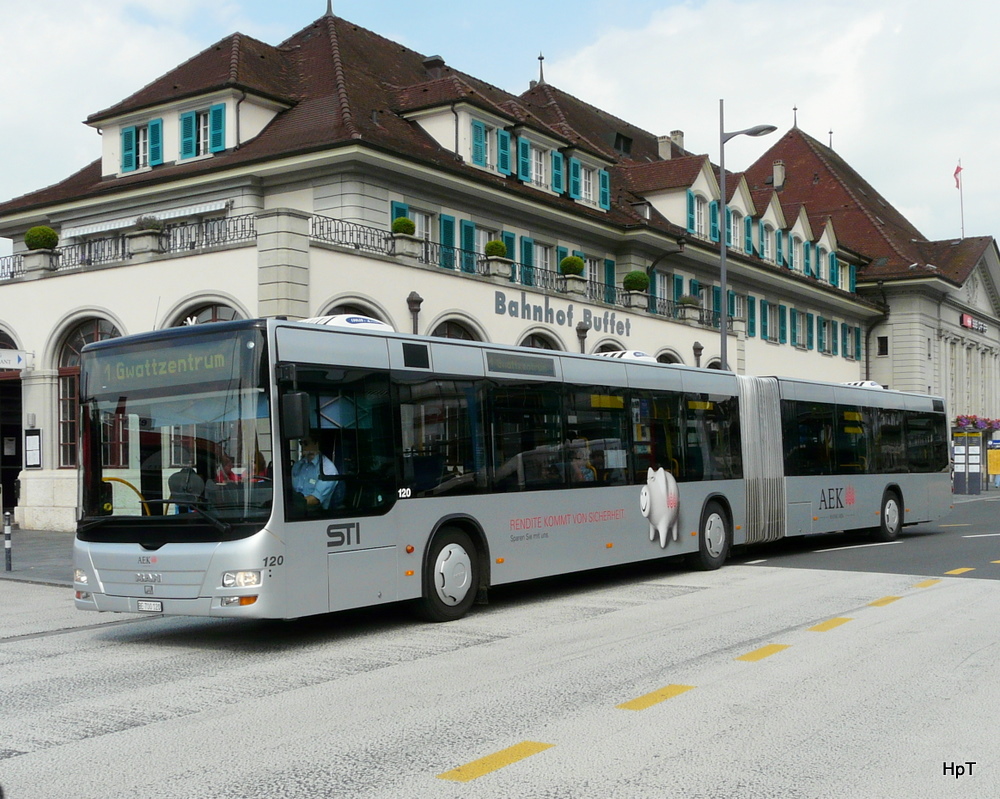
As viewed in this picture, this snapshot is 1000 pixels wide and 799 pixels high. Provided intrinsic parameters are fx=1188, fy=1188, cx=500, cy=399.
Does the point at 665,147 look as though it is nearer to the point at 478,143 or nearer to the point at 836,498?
the point at 478,143

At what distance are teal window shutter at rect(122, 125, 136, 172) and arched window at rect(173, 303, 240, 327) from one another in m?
9.66

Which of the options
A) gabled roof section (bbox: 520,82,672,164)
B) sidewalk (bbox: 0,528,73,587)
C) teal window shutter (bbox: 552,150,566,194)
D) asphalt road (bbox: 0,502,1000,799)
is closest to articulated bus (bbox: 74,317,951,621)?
asphalt road (bbox: 0,502,1000,799)

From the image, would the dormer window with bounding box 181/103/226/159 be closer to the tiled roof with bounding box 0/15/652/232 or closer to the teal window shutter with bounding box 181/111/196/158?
the teal window shutter with bounding box 181/111/196/158

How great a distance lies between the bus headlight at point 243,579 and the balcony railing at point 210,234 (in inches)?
542

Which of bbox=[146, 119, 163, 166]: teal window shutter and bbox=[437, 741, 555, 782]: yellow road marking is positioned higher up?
bbox=[146, 119, 163, 166]: teal window shutter

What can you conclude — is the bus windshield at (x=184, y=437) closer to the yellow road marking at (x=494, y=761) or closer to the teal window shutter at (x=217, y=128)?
the yellow road marking at (x=494, y=761)

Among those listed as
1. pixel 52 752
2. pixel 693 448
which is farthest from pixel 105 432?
pixel 693 448

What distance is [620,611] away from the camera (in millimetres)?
12523

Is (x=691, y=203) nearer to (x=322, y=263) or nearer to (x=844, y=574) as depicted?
(x=322, y=263)

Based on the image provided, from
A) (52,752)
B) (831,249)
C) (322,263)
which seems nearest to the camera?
(52,752)

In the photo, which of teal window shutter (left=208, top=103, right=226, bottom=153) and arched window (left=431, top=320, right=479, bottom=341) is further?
teal window shutter (left=208, top=103, right=226, bottom=153)

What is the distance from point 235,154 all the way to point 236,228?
21.0 ft

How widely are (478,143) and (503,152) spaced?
1.30 meters

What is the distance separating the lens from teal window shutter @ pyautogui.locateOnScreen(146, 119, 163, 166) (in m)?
31.0
